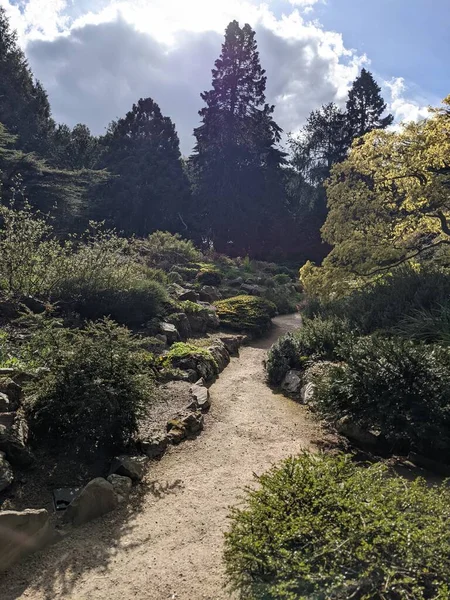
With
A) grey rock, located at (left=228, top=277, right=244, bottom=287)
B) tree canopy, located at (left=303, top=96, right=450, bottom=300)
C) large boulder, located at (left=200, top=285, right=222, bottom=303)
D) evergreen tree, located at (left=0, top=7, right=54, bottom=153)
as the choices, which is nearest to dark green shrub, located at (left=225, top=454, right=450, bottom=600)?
tree canopy, located at (left=303, top=96, right=450, bottom=300)

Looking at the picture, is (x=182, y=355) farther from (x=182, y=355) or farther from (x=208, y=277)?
(x=208, y=277)

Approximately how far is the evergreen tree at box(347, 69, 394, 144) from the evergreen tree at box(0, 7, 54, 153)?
71.0 feet

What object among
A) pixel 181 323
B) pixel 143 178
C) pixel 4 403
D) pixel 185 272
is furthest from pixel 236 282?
pixel 143 178

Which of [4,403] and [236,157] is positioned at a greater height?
[236,157]

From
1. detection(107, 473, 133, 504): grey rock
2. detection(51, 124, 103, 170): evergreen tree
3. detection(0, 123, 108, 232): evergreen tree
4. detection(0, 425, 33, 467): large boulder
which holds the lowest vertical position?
detection(107, 473, 133, 504): grey rock

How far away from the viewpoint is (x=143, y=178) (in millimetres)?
30172

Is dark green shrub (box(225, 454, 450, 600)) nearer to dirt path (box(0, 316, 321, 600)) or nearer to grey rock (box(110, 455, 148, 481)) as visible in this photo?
dirt path (box(0, 316, 321, 600))

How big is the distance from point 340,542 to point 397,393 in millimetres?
2749

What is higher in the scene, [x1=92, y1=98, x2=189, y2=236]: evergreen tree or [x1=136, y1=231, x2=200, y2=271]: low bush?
[x1=92, y1=98, x2=189, y2=236]: evergreen tree

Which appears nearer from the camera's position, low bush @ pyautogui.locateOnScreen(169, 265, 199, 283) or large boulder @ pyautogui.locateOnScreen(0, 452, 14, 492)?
large boulder @ pyautogui.locateOnScreen(0, 452, 14, 492)

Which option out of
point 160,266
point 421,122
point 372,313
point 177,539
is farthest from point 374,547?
point 160,266

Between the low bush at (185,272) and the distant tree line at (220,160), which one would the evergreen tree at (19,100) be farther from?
the low bush at (185,272)

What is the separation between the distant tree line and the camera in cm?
2917

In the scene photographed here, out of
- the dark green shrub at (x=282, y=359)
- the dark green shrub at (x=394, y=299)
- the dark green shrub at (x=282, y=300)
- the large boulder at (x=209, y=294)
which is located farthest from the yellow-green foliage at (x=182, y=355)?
the dark green shrub at (x=282, y=300)
